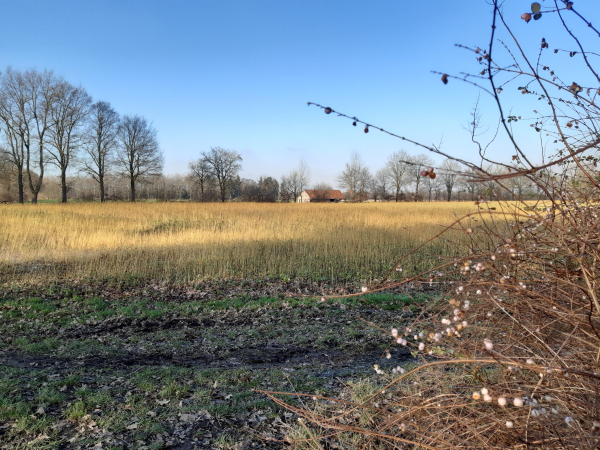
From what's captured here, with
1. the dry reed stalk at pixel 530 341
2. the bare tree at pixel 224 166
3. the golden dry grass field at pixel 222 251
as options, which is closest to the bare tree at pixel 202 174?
the bare tree at pixel 224 166

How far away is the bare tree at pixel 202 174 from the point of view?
4838 centimetres

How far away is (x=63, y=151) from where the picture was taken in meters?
31.3

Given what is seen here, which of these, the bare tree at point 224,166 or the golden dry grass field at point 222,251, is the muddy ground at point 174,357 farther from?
the bare tree at point 224,166

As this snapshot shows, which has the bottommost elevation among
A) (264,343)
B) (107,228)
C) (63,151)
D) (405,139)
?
(264,343)

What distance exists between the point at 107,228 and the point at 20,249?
14.6 feet

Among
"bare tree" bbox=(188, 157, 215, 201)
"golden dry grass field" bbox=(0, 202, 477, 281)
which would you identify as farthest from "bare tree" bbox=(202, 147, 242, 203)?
"golden dry grass field" bbox=(0, 202, 477, 281)

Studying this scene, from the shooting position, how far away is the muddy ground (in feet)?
9.98

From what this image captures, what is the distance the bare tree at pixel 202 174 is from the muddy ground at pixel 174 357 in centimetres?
4151

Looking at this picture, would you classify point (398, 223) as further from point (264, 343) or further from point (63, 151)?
point (63, 151)

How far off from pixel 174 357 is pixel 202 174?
152ft

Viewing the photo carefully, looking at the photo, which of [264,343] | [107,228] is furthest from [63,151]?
[264,343]

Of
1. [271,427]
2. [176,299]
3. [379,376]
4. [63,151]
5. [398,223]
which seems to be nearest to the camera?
[271,427]

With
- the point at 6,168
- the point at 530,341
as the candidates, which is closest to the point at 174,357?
the point at 530,341

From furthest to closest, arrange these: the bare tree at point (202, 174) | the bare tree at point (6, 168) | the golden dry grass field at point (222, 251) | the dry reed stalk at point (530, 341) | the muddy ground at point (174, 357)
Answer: the bare tree at point (202, 174)
the bare tree at point (6, 168)
the golden dry grass field at point (222, 251)
the muddy ground at point (174, 357)
the dry reed stalk at point (530, 341)
